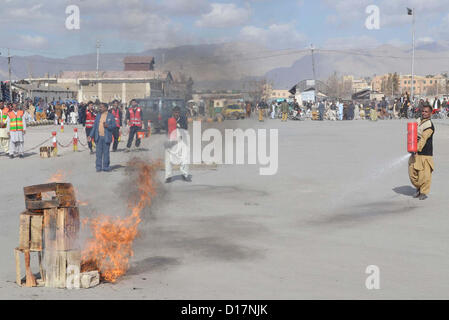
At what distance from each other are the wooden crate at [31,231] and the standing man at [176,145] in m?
7.42

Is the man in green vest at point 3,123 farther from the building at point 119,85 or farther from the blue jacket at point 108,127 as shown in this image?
the building at point 119,85

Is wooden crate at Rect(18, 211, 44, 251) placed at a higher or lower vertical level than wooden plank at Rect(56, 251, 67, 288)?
higher

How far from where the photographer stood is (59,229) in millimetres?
5973

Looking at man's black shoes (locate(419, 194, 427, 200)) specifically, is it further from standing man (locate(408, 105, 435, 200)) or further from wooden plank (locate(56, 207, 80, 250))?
wooden plank (locate(56, 207, 80, 250))

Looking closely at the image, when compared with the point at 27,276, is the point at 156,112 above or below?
above

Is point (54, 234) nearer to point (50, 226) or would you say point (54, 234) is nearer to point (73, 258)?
point (50, 226)

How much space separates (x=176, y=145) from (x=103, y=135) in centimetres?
333

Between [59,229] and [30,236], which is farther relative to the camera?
[30,236]

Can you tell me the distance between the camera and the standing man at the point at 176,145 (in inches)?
532

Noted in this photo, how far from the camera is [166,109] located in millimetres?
28125

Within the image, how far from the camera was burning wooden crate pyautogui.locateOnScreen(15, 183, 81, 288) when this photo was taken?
5984 millimetres

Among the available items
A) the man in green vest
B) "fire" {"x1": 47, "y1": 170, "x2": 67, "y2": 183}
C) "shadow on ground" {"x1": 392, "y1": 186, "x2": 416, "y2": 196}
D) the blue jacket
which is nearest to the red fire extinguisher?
"shadow on ground" {"x1": 392, "y1": 186, "x2": 416, "y2": 196}

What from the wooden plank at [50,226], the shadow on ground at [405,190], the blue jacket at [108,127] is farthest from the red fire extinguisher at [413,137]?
the blue jacket at [108,127]

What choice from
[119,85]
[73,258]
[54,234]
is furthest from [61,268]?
[119,85]
